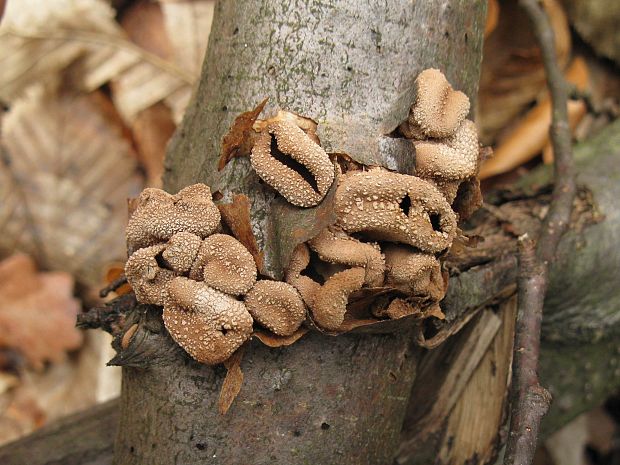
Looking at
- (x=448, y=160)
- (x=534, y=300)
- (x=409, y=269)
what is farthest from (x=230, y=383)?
(x=534, y=300)

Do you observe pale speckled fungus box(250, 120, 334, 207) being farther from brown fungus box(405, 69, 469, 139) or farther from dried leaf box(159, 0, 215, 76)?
dried leaf box(159, 0, 215, 76)

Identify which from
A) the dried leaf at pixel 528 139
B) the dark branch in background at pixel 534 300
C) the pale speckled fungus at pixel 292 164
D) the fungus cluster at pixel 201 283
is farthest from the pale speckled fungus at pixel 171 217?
the dried leaf at pixel 528 139

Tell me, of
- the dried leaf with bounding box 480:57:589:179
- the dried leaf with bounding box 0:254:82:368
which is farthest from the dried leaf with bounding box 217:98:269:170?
the dried leaf with bounding box 0:254:82:368

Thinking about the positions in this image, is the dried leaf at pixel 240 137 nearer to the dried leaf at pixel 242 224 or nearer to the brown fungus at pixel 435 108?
the dried leaf at pixel 242 224

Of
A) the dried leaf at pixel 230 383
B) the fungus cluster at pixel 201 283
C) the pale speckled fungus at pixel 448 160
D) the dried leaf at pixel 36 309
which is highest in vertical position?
the pale speckled fungus at pixel 448 160

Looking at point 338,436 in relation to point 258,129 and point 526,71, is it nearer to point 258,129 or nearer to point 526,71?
point 258,129

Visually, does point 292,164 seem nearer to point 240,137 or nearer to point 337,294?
point 240,137
